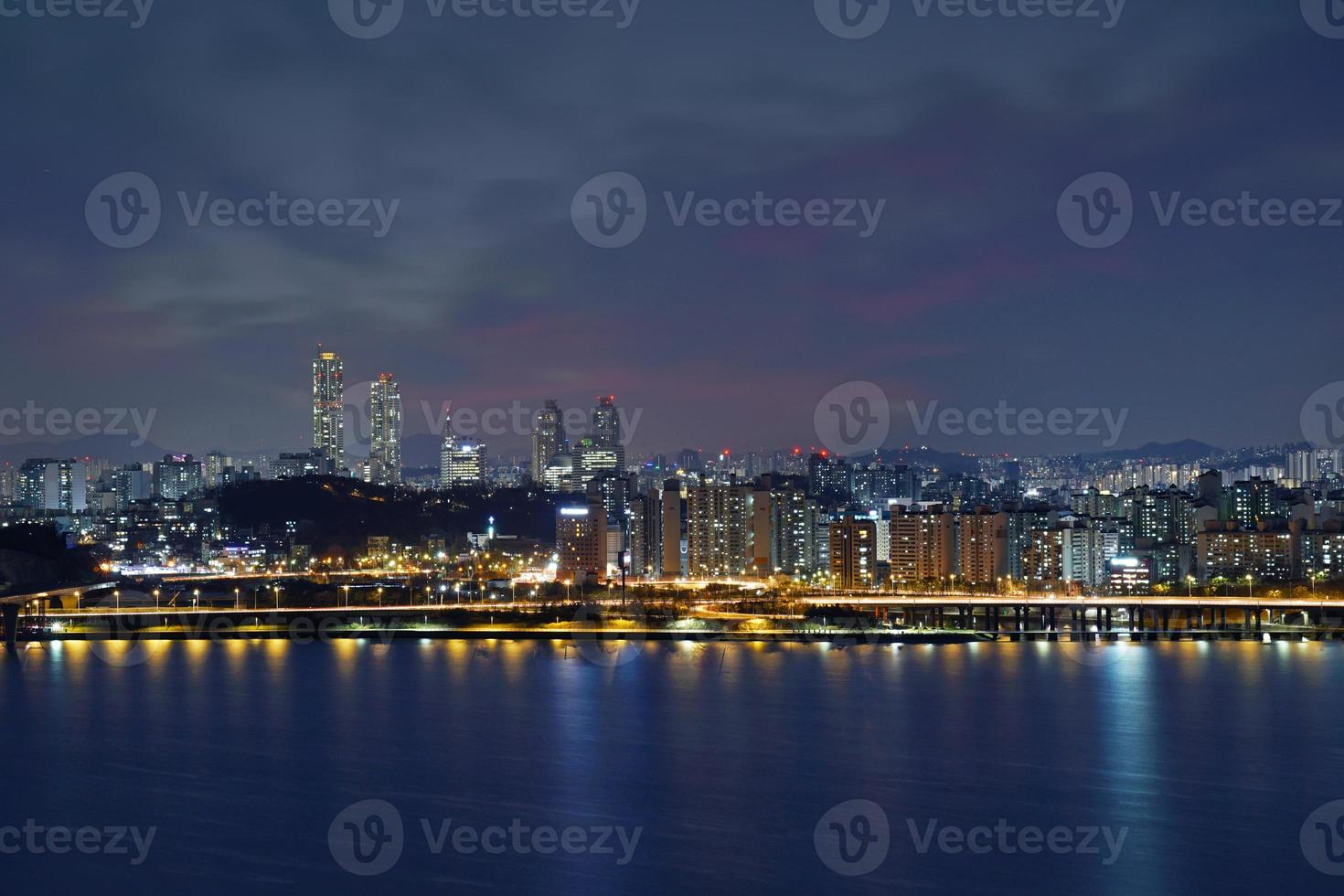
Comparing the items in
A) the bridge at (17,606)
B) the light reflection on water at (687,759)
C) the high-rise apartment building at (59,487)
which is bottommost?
the light reflection on water at (687,759)

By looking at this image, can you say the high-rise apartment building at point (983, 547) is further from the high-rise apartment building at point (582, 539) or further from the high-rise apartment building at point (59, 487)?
the high-rise apartment building at point (59, 487)

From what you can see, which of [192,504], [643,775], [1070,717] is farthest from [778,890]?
[192,504]

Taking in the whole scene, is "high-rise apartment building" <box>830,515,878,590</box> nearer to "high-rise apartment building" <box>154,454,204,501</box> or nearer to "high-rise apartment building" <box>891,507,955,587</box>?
"high-rise apartment building" <box>891,507,955,587</box>

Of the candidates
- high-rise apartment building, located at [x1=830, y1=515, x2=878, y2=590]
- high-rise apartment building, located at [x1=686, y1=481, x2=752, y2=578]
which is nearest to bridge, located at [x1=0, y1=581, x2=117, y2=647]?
high-rise apartment building, located at [x1=686, y1=481, x2=752, y2=578]

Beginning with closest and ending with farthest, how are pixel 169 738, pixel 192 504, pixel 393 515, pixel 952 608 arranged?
1. pixel 169 738
2. pixel 952 608
3. pixel 393 515
4. pixel 192 504

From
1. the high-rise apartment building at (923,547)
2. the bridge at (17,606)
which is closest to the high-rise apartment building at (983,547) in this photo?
the high-rise apartment building at (923,547)

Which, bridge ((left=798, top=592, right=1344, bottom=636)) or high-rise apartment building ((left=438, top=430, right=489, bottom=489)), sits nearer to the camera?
bridge ((left=798, top=592, right=1344, bottom=636))

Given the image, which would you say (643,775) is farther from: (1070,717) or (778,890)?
(1070,717)

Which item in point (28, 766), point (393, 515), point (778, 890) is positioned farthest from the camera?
Answer: point (393, 515)

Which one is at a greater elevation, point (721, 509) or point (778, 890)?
point (721, 509)
